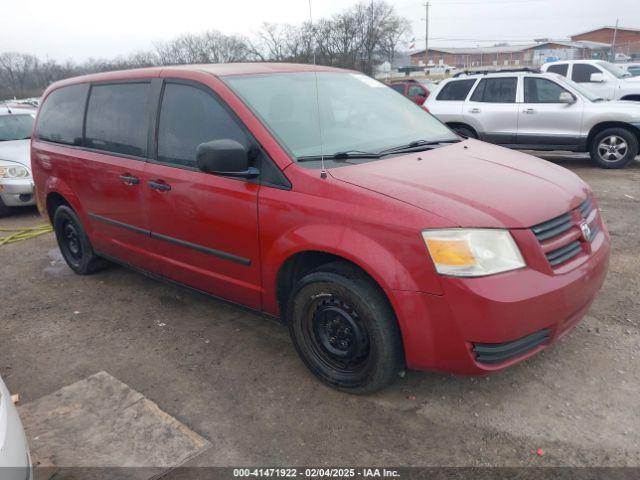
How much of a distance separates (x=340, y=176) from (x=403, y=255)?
598 mm

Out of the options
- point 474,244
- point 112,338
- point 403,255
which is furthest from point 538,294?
point 112,338

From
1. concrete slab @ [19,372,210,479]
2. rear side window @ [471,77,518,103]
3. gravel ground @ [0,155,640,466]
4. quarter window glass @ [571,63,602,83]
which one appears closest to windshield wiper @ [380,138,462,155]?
gravel ground @ [0,155,640,466]

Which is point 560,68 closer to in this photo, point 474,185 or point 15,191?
point 474,185

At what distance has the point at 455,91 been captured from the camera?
9938 mm

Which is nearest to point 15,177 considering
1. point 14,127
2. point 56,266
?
point 14,127

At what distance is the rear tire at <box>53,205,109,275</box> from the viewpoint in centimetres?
467

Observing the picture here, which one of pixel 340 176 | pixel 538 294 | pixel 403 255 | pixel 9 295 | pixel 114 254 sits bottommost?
pixel 9 295

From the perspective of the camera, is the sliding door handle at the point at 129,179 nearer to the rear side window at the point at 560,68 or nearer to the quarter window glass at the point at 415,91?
the rear side window at the point at 560,68

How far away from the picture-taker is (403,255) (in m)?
2.42

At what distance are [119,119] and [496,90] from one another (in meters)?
7.54

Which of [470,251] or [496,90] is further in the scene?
[496,90]

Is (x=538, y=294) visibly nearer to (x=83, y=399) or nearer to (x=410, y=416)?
(x=410, y=416)

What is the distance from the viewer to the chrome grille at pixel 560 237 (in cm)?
250

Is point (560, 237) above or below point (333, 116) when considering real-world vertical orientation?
below
